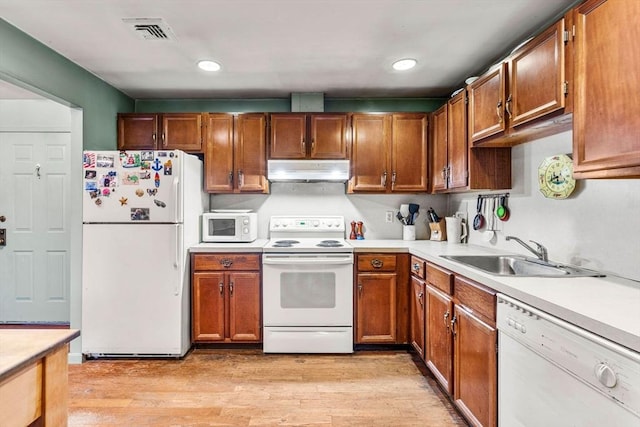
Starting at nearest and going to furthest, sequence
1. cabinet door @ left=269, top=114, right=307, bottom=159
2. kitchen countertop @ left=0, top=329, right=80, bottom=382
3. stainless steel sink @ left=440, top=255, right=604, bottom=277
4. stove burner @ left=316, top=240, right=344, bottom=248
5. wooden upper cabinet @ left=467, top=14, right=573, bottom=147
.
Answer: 1. kitchen countertop @ left=0, top=329, right=80, bottom=382
2. wooden upper cabinet @ left=467, top=14, right=573, bottom=147
3. stainless steel sink @ left=440, top=255, right=604, bottom=277
4. stove burner @ left=316, top=240, right=344, bottom=248
5. cabinet door @ left=269, top=114, right=307, bottom=159

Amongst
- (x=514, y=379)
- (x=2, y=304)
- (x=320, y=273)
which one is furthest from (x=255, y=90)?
(x=2, y=304)

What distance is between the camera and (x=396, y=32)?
222cm

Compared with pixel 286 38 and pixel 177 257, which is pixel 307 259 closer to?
pixel 177 257

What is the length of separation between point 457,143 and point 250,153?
1.86 m

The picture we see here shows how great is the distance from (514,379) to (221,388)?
1847mm

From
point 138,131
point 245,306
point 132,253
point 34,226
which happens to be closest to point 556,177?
point 245,306

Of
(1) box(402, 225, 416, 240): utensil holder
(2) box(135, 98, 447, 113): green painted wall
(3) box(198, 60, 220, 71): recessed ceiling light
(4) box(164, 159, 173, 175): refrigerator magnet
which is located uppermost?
(3) box(198, 60, 220, 71): recessed ceiling light

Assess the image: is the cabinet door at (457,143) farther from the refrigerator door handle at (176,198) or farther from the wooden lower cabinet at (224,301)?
the refrigerator door handle at (176,198)

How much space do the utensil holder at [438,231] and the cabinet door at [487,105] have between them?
1177mm

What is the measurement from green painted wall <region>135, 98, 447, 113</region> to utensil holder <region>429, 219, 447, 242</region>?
1195mm

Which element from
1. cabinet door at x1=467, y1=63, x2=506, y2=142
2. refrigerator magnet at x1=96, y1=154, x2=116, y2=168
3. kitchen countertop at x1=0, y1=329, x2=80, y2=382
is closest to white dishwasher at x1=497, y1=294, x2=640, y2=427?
cabinet door at x1=467, y1=63, x2=506, y2=142

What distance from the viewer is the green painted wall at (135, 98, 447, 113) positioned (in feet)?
11.7

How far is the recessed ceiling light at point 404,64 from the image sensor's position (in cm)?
266

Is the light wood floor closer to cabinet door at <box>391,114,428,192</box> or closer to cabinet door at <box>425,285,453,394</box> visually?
cabinet door at <box>425,285,453,394</box>
